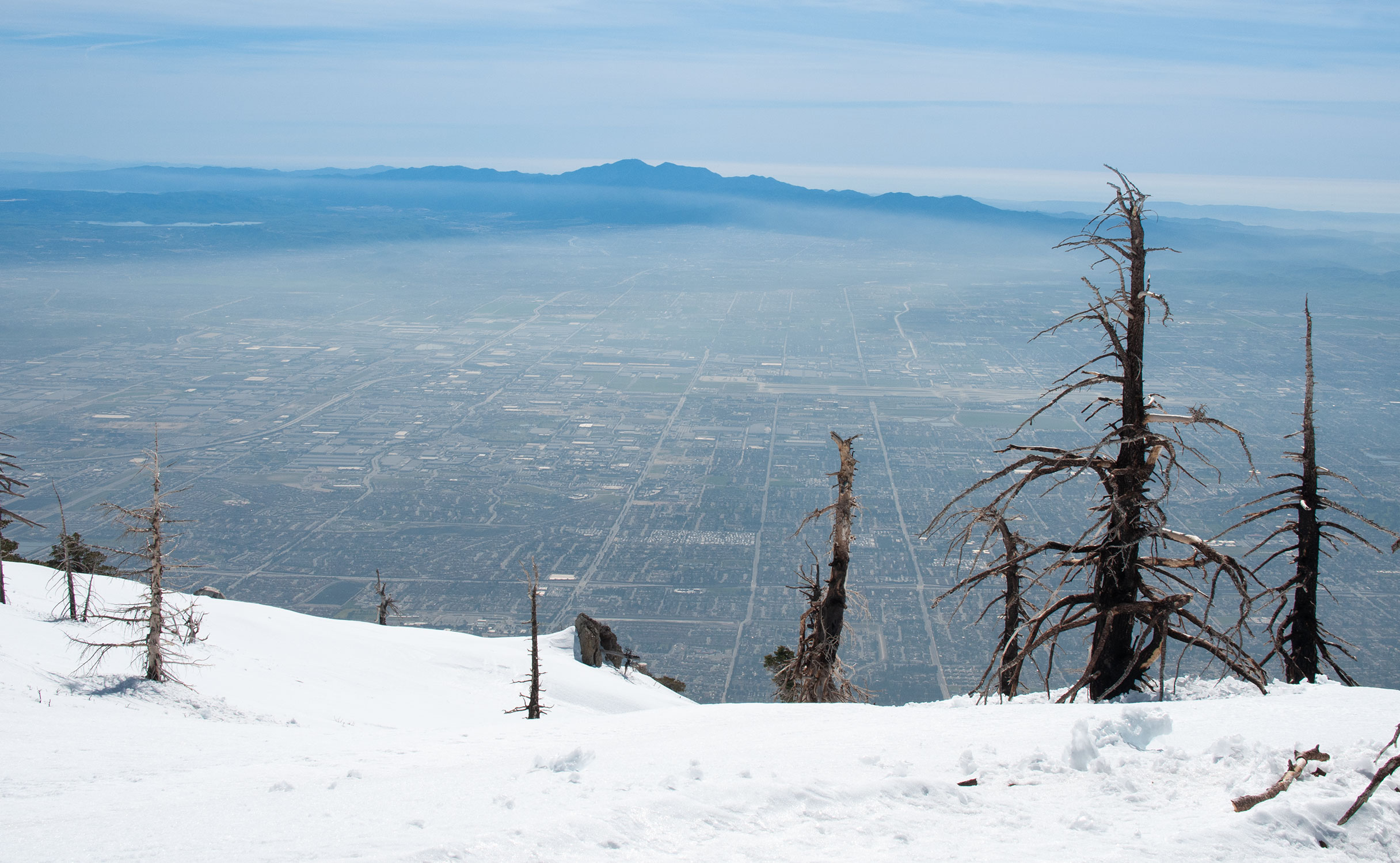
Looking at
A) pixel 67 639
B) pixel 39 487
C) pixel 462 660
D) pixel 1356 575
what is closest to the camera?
pixel 67 639

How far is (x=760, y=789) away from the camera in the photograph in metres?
7.20

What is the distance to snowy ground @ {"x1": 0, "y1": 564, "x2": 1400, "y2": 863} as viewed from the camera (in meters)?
6.32

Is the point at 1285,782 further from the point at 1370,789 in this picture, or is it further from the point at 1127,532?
the point at 1127,532

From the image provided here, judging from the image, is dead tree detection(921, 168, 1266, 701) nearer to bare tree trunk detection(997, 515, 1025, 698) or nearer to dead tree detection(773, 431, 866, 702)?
bare tree trunk detection(997, 515, 1025, 698)

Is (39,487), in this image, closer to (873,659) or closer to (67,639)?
(873,659)

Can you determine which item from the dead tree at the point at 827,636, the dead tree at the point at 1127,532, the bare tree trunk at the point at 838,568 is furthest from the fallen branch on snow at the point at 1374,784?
the dead tree at the point at 827,636

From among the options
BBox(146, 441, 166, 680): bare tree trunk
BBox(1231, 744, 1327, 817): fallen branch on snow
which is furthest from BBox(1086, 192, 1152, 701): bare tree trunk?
BBox(146, 441, 166, 680): bare tree trunk

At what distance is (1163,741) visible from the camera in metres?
7.76

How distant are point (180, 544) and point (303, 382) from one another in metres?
80.3

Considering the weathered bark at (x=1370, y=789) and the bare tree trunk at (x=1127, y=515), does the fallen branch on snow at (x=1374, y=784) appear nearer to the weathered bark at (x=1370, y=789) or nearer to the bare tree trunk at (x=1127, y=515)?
the weathered bark at (x=1370, y=789)

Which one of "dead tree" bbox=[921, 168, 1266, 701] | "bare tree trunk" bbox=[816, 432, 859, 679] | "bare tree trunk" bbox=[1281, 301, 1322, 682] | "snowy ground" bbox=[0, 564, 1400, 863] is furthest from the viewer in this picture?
"bare tree trunk" bbox=[816, 432, 859, 679]

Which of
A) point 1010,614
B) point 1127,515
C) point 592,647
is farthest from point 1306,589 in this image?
point 592,647

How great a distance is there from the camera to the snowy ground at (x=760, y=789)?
6324 mm

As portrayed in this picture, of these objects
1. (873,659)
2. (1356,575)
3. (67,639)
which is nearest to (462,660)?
(67,639)
